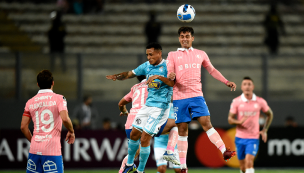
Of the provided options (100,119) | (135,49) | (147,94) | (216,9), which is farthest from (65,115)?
(216,9)

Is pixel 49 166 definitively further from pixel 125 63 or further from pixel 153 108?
pixel 125 63

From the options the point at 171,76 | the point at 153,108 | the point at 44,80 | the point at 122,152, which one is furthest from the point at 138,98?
the point at 122,152

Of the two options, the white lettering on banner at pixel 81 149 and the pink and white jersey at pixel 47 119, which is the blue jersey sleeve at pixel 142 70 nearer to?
the pink and white jersey at pixel 47 119

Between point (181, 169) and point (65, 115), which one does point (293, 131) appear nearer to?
point (181, 169)

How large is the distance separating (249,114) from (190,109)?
9.66ft

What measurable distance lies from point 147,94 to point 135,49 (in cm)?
985

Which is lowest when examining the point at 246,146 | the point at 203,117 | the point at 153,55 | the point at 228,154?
the point at 246,146

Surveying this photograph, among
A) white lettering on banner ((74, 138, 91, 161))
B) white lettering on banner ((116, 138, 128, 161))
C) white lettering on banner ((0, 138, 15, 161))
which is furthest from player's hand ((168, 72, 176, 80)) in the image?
white lettering on banner ((0, 138, 15, 161))

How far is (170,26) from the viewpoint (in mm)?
18656

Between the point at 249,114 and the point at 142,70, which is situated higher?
the point at 142,70

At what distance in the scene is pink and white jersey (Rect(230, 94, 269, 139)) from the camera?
9422 millimetres

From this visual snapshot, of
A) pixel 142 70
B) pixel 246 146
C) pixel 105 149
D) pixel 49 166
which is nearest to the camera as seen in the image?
pixel 49 166

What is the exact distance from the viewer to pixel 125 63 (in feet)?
49.1

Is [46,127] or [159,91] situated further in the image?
[159,91]
